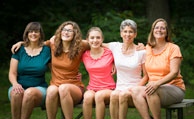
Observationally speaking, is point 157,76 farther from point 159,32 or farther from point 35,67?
point 35,67

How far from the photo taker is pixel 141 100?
3713mm

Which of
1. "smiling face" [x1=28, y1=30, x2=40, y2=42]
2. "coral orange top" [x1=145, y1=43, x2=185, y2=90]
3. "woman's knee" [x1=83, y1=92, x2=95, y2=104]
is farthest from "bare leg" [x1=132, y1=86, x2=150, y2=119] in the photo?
"smiling face" [x1=28, y1=30, x2=40, y2=42]

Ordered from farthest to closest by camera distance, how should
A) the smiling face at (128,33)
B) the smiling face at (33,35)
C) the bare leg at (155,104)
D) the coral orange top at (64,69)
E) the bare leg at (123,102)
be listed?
the smiling face at (33,35)
the coral orange top at (64,69)
the smiling face at (128,33)
the bare leg at (123,102)
the bare leg at (155,104)

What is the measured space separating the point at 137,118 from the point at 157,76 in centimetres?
170

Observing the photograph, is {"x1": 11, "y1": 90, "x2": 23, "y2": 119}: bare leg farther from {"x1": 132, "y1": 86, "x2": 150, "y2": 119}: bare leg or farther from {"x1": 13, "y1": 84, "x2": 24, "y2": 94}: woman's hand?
{"x1": 132, "y1": 86, "x2": 150, "y2": 119}: bare leg

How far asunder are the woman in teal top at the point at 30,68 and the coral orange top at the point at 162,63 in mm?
1419

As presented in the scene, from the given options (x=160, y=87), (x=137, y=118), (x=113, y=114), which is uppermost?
(x=160, y=87)

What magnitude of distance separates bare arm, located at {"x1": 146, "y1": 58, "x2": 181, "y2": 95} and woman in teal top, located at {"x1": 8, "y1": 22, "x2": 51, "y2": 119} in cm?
144

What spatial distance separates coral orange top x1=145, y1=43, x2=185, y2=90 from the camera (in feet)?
13.0

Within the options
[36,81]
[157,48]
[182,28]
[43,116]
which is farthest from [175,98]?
[182,28]

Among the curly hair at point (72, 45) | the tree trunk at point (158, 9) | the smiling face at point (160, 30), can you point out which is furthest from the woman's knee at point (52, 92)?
the tree trunk at point (158, 9)

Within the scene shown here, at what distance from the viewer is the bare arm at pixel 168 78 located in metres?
3.66

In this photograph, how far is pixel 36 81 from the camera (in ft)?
14.2

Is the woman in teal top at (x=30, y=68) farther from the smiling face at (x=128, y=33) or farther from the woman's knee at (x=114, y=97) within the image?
the smiling face at (x=128, y=33)
